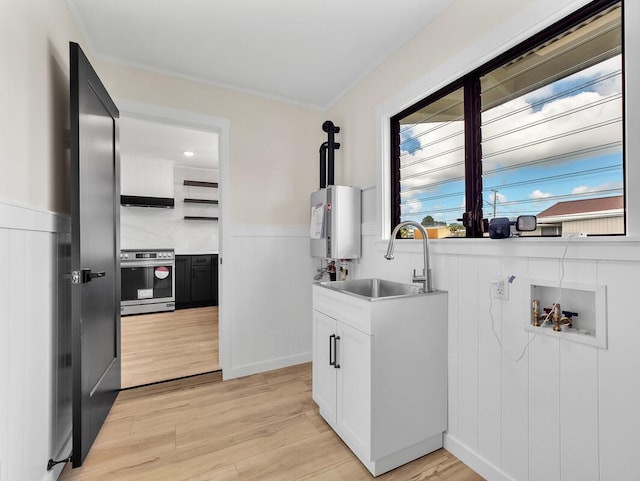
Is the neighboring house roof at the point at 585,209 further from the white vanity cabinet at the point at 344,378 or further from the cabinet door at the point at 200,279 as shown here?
the cabinet door at the point at 200,279

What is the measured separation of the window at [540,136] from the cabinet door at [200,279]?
4.38 m

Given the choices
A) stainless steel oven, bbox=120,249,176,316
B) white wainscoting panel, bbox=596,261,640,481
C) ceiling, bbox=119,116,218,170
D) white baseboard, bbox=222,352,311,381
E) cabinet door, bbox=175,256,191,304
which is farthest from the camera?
cabinet door, bbox=175,256,191,304

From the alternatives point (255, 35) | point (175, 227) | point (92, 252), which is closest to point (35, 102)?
point (92, 252)

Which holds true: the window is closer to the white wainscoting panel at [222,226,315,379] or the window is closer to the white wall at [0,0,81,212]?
the white wainscoting panel at [222,226,315,379]

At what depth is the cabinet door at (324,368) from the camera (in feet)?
5.97

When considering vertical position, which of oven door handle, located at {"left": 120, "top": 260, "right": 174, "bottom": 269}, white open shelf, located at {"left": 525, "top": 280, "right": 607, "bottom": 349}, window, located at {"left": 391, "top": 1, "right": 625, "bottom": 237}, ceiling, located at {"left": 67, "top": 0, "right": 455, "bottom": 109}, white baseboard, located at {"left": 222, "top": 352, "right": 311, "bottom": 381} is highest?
ceiling, located at {"left": 67, "top": 0, "right": 455, "bottom": 109}

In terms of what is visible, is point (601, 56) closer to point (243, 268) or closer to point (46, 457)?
point (243, 268)

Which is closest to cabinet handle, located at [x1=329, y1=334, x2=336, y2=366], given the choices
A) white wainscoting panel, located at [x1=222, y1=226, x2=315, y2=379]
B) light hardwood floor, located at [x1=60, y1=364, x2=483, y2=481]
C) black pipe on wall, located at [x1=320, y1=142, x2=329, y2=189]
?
light hardwood floor, located at [x1=60, y1=364, x2=483, y2=481]

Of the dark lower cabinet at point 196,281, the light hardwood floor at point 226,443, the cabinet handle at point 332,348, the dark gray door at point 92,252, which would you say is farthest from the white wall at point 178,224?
the cabinet handle at point 332,348

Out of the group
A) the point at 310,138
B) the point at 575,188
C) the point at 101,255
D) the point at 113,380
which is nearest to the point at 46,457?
the point at 113,380

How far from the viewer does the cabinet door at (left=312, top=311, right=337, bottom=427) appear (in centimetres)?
182

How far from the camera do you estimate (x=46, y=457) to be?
4.47 feet

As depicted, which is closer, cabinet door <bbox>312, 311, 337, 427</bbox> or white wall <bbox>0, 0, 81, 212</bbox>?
white wall <bbox>0, 0, 81, 212</bbox>

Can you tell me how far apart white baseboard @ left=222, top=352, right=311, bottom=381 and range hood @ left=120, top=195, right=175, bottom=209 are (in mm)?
3558
